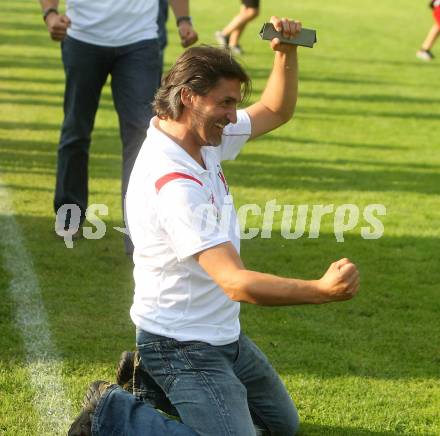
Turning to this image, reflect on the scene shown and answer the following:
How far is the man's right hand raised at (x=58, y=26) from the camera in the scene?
6.35 meters

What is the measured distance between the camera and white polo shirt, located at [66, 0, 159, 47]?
21.6 feet

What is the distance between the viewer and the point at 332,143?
10.5m

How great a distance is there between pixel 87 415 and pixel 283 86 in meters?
1.51

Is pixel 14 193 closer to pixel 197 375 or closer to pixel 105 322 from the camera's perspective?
pixel 105 322

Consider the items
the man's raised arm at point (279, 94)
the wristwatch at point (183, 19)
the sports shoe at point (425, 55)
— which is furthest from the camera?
the sports shoe at point (425, 55)

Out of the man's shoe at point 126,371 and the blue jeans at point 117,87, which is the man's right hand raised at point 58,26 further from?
the man's shoe at point 126,371

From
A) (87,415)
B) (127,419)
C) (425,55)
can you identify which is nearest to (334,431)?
(127,419)

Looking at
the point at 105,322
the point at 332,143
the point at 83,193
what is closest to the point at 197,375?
the point at 105,322

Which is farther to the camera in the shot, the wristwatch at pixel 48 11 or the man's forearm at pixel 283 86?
the wristwatch at pixel 48 11

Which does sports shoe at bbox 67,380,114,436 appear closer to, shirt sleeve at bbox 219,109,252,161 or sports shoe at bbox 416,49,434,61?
shirt sleeve at bbox 219,109,252,161

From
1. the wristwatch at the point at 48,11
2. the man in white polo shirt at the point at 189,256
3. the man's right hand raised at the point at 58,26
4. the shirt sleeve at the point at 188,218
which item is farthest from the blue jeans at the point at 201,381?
the wristwatch at the point at 48,11

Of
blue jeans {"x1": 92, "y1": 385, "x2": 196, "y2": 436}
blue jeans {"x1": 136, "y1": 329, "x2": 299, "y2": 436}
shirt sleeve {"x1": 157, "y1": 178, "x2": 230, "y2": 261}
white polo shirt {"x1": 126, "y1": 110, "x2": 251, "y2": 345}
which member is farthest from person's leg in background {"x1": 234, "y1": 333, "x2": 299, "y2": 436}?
shirt sleeve {"x1": 157, "y1": 178, "x2": 230, "y2": 261}

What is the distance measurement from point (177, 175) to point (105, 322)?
6.42 ft

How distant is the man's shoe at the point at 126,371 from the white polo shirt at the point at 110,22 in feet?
8.64
